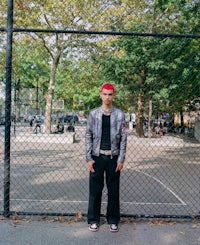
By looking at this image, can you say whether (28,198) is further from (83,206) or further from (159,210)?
(159,210)

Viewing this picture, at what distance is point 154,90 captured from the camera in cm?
2028

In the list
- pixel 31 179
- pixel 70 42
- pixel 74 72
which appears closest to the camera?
pixel 31 179

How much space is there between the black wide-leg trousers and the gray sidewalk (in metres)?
0.17

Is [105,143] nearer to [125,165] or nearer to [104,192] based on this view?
[104,192]

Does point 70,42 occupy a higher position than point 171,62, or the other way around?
point 70,42

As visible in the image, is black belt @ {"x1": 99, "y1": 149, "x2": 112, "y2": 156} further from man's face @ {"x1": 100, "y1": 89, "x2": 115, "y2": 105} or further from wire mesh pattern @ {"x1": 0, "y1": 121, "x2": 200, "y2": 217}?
wire mesh pattern @ {"x1": 0, "y1": 121, "x2": 200, "y2": 217}

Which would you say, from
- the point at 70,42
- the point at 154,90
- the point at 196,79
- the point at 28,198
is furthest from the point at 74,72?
the point at 28,198

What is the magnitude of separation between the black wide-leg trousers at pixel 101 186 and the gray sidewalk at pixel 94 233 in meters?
0.17

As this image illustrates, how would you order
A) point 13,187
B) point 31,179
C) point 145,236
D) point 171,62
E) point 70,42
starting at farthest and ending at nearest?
point 70,42 < point 171,62 < point 31,179 < point 13,187 < point 145,236

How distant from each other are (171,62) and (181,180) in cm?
627

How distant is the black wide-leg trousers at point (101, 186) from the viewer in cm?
428

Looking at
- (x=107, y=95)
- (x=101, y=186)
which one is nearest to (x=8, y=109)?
(x=107, y=95)

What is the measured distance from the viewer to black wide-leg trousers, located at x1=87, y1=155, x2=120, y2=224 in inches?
168

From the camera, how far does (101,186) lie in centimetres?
437
